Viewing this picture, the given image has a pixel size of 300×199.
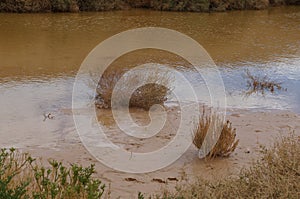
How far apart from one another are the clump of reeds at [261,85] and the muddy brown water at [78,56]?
0.21 meters

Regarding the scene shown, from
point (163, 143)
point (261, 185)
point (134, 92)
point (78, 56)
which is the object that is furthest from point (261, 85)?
point (261, 185)

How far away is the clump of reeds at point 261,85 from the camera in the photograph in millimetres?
10336

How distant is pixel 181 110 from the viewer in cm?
860

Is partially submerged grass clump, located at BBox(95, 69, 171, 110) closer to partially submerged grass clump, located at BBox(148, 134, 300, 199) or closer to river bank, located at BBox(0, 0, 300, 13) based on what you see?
partially submerged grass clump, located at BBox(148, 134, 300, 199)

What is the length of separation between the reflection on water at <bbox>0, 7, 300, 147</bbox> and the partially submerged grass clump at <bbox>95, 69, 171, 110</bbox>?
680 millimetres

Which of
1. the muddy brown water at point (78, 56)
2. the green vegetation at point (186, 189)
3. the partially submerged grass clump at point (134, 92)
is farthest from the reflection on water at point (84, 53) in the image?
the green vegetation at point (186, 189)

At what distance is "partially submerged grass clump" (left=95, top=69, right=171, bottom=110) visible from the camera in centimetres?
856

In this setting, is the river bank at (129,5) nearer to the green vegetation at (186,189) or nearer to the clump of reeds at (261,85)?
the clump of reeds at (261,85)

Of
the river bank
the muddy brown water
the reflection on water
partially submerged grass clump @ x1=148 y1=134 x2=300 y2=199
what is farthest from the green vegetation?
the river bank

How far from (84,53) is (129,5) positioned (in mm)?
12100

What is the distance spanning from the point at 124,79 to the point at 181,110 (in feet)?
4.09

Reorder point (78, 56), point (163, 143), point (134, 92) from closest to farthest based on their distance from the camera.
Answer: point (163, 143)
point (134, 92)
point (78, 56)

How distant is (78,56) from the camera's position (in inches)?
503

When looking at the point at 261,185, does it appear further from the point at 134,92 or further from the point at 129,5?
the point at 129,5
